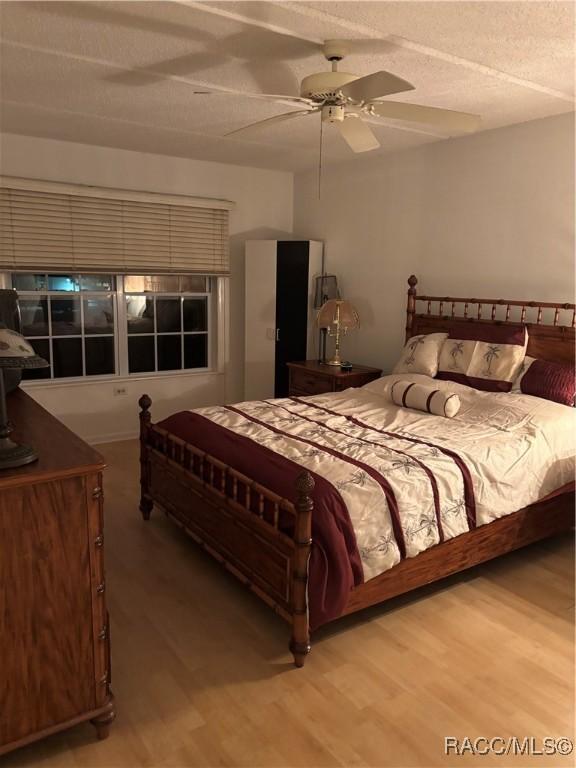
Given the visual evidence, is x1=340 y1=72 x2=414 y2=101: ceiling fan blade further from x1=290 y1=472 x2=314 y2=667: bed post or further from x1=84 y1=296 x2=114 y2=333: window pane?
x1=84 y1=296 x2=114 y2=333: window pane

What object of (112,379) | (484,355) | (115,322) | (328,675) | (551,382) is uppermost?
(115,322)

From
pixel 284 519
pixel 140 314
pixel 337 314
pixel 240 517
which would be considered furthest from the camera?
pixel 140 314

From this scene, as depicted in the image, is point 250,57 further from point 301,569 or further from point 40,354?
point 40,354

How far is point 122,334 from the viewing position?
5.39 m

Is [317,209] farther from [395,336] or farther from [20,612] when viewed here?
[20,612]

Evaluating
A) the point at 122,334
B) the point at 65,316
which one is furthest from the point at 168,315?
the point at 65,316

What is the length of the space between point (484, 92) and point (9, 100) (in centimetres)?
282

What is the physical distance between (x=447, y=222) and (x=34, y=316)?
3.45 meters

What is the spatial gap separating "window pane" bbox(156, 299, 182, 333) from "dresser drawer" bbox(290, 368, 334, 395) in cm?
127

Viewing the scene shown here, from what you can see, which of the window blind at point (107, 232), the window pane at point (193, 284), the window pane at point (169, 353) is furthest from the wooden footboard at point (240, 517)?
the window pane at point (193, 284)

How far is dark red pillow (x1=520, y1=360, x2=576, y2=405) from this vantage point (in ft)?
11.6

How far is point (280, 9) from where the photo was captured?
2.30 m

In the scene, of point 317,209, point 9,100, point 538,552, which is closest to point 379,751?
point 538,552

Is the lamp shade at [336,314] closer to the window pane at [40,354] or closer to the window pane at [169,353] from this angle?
the window pane at [169,353]
